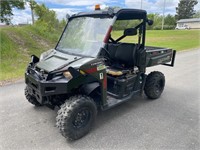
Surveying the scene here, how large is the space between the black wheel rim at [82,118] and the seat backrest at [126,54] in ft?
5.41

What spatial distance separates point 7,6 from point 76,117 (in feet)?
25.7

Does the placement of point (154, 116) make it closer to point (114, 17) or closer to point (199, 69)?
point (114, 17)

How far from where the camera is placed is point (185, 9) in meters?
75.2

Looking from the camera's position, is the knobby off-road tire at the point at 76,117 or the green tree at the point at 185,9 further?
the green tree at the point at 185,9

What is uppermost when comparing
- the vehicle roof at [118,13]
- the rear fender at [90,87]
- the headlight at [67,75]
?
the vehicle roof at [118,13]

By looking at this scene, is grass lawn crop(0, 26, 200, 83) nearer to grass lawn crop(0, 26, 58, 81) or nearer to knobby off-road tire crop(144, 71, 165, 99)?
grass lawn crop(0, 26, 58, 81)

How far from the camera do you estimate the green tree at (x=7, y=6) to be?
8.65 metres

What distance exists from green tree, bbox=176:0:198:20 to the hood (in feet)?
266

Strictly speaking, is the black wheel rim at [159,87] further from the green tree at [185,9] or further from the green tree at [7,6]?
the green tree at [185,9]

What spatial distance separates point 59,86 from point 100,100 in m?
0.87

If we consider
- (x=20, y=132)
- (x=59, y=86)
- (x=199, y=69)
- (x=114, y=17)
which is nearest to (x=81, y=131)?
(x=59, y=86)

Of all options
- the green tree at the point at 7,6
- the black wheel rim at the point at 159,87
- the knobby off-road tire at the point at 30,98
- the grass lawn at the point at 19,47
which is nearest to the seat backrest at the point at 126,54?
the grass lawn at the point at 19,47

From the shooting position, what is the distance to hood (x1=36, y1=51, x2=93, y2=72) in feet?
9.96

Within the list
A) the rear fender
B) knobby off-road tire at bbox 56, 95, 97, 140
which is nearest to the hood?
the rear fender
